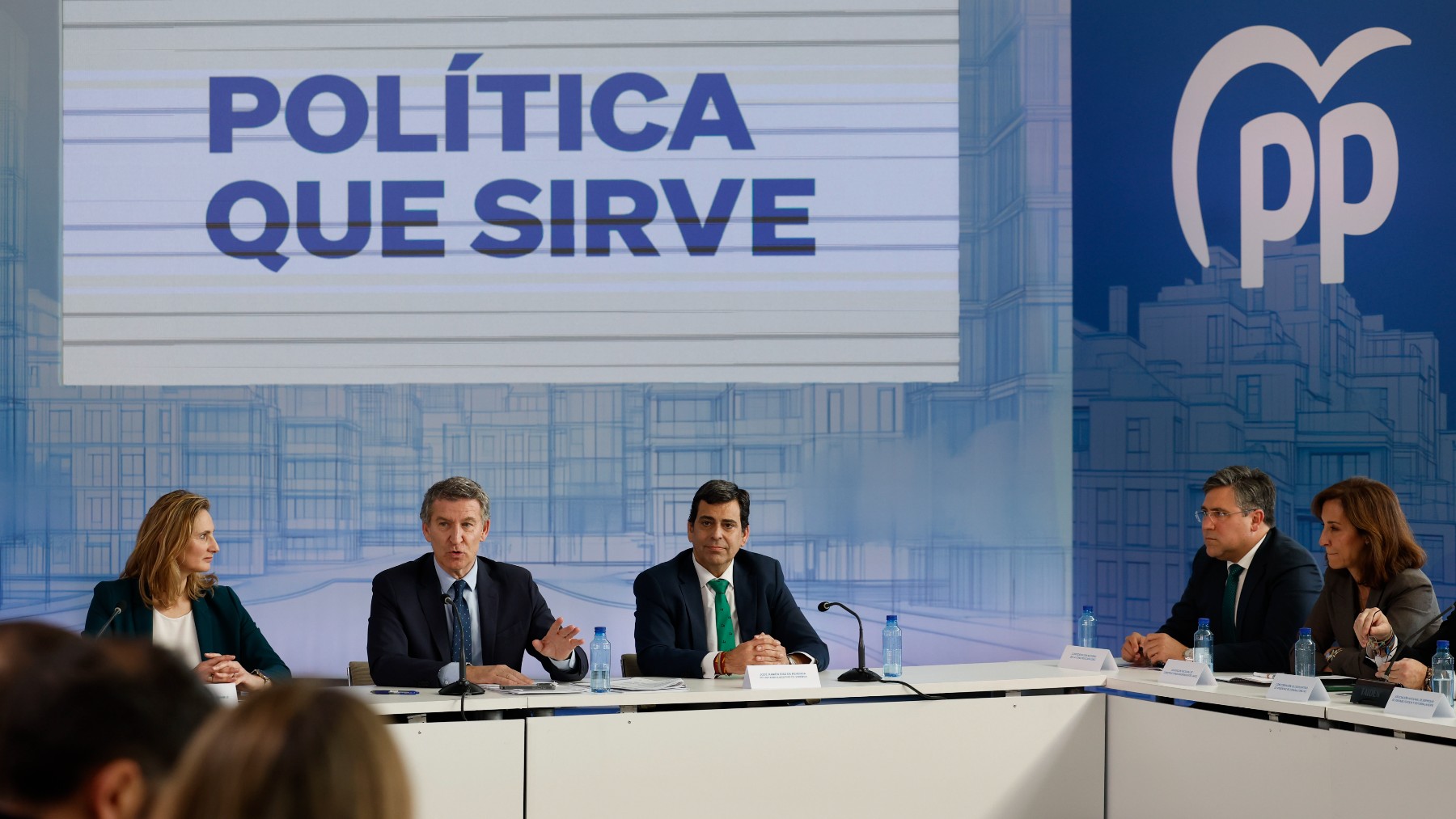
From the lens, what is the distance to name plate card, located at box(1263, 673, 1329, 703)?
11.1 feet

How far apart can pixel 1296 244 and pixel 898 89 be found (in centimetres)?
170

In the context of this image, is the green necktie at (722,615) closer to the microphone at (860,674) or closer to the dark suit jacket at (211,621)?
the microphone at (860,674)

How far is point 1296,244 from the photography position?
5.19 m

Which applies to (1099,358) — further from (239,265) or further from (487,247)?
(239,265)

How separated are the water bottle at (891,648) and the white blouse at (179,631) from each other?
6.67 ft

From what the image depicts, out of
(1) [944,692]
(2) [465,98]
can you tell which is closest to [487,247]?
(2) [465,98]

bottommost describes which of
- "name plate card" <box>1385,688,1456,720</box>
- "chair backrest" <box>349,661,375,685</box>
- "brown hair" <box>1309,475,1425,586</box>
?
"chair backrest" <box>349,661,375,685</box>

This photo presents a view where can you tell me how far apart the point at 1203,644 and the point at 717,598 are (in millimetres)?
1526

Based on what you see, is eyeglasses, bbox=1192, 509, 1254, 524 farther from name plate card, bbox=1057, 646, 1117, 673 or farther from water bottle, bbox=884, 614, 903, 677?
water bottle, bbox=884, 614, 903, 677

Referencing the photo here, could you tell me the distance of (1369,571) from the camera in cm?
378

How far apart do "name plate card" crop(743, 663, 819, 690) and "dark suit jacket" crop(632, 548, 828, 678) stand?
1.18 feet

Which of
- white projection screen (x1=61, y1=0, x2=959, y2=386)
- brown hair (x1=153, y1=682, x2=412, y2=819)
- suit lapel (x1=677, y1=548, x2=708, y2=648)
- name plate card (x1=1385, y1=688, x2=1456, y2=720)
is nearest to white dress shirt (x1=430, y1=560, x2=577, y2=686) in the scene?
suit lapel (x1=677, y1=548, x2=708, y2=648)

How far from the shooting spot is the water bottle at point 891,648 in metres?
3.94

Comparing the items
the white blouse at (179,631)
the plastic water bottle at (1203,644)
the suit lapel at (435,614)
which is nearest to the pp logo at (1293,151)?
the plastic water bottle at (1203,644)
